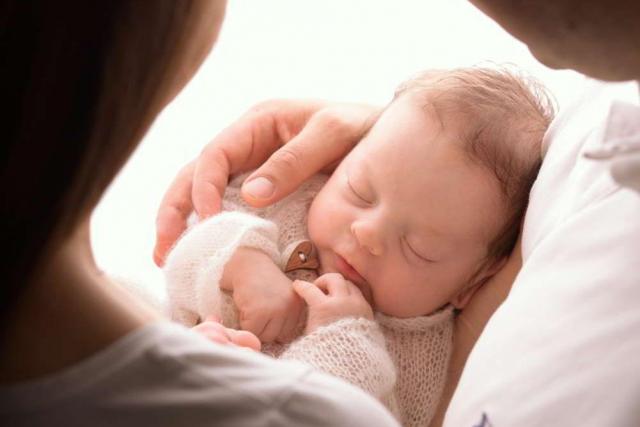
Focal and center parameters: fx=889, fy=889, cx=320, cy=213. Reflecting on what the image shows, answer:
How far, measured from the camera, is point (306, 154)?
1372 millimetres

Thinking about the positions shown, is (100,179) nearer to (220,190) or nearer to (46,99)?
(46,99)

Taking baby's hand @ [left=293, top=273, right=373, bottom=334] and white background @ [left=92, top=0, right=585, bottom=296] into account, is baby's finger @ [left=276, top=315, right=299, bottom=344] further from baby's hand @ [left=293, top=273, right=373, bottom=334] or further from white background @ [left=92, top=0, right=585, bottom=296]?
white background @ [left=92, top=0, right=585, bottom=296]

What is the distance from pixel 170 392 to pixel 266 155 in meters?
0.95

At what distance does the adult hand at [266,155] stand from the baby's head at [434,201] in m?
0.07

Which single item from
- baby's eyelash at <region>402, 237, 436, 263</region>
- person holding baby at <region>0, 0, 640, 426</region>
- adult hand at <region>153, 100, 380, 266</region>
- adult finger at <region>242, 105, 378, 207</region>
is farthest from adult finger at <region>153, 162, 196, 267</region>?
person holding baby at <region>0, 0, 640, 426</region>

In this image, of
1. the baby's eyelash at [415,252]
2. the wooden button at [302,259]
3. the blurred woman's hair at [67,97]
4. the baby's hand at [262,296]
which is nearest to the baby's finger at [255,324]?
the baby's hand at [262,296]

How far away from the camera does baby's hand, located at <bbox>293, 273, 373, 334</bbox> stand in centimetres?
121

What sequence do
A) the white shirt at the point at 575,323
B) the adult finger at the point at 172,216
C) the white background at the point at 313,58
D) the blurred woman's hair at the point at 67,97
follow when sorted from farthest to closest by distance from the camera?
1. the white background at the point at 313,58
2. the adult finger at the point at 172,216
3. the white shirt at the point at 575,323
4. the blurred woman's hair at the point at 67,97

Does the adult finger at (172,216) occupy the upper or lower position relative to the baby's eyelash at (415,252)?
lower

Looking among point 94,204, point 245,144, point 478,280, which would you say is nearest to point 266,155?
point 245,144

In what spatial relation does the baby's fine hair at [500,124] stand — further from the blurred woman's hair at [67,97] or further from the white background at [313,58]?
the blurred woman's hair at [67,97]

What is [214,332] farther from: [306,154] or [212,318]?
[306,154]

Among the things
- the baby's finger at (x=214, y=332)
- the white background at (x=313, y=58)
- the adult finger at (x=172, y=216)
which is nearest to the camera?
the baby's finger at (x=214, y=332)

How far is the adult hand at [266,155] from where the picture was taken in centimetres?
136
